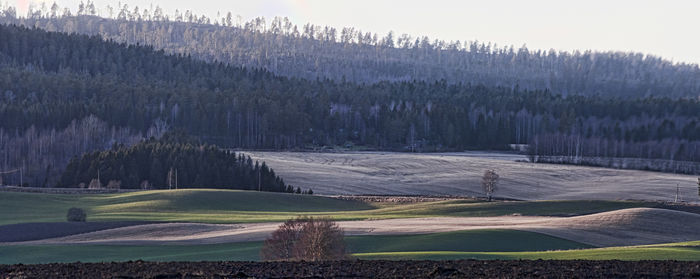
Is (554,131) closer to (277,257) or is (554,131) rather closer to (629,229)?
(629,229)

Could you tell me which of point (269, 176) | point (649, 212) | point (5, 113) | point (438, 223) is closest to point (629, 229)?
point (649, 212)

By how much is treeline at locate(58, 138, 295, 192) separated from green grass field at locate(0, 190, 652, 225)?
1609cm

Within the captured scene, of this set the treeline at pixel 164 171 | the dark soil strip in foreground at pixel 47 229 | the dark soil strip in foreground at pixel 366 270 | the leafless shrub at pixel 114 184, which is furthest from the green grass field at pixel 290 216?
the treeline at pixel 164 171

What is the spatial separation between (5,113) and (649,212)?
105569mm

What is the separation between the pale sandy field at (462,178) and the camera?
9444 centimetres

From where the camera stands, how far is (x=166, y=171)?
97.6 m

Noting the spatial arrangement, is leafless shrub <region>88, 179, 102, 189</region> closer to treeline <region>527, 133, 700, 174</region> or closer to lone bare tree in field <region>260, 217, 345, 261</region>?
lone bare tree in field <region>260, 217, 345, 261</region>

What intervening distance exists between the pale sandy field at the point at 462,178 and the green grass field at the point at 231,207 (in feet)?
55.1

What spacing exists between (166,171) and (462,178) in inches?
1320

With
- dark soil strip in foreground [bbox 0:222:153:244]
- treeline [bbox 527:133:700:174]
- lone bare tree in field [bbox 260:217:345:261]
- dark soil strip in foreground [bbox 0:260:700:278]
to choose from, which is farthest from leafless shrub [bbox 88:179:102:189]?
treeline [bbox 527:133:700:174]

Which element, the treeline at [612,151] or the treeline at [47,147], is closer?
the treeline at [47,147]

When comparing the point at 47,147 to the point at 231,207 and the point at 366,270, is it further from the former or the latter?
the point at 366,270

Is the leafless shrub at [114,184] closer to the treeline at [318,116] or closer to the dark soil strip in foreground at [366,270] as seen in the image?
the treeline at [318,116]

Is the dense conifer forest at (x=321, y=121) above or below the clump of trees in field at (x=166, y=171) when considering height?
above
